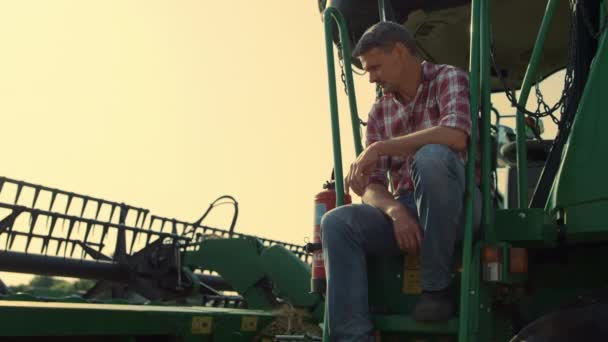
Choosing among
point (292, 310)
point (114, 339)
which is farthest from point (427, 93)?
point (292, 310)

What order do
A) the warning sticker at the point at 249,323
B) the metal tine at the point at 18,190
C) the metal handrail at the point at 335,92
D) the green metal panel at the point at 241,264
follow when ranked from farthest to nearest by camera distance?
1. the metal tine at the point at 18,190
2. the green metal panel at the point at 241,264
3. the warning sticker at the point at 249,323
4. the metal handrail at the point at 335,92

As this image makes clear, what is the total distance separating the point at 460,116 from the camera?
3.06 meters

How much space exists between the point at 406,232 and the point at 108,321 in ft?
5.15

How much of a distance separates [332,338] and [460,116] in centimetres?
98

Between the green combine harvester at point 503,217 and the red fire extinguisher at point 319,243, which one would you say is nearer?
the green combine harvester at point 503,217

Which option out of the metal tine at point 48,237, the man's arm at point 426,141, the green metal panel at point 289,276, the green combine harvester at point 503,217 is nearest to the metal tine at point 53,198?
the metal tine at point 48,237

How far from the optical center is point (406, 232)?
10.1 ft

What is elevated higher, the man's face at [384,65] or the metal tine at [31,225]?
the man's face at [384,65]

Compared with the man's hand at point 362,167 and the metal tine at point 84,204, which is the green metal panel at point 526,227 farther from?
the metal tine at point 84,204

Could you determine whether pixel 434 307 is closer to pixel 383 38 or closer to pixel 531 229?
pixel 531 229

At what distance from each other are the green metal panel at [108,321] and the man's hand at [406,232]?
152 cm

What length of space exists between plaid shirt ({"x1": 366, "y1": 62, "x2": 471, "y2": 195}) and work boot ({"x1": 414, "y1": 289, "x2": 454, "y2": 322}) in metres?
0.51

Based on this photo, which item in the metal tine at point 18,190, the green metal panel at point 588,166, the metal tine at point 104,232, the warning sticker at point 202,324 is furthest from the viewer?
the metal tine at point 104,232

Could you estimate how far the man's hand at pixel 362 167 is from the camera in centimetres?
312
